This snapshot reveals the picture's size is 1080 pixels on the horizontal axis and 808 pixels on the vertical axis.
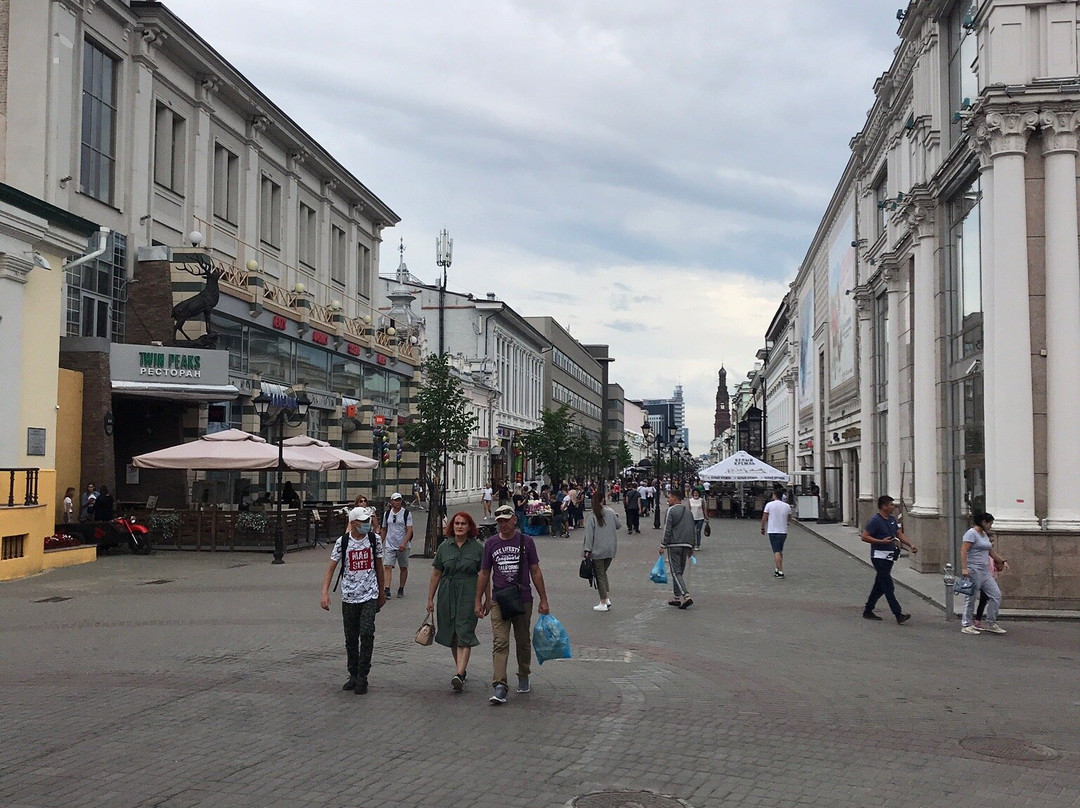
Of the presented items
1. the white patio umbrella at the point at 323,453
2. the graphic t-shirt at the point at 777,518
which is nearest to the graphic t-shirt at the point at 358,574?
the graphic t-shirt at the point at 777,518

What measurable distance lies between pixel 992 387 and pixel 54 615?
13.8 m

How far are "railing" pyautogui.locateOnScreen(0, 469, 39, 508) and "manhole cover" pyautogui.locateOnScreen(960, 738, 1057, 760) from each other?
16291mm

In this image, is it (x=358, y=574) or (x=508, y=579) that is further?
(x=358, y=574)

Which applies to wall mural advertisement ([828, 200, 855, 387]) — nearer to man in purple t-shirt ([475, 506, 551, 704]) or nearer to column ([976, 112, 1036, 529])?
column ([976, 112, 1036, 529])

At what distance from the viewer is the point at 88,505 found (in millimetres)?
22922

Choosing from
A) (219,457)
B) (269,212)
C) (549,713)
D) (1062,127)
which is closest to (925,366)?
(1062,127)

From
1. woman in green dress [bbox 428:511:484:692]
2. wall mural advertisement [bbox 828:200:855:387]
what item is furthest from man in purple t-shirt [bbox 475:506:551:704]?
wall mural advertisement [bbox 828:200:855:387]

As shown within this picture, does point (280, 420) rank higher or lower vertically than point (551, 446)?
lower

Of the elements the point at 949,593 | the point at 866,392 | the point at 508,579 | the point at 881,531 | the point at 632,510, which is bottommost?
the point at 949,593

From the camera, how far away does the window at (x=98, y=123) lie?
26891 mm

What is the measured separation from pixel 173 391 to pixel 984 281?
18.9 m

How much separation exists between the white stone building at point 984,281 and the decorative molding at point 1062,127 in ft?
0.05

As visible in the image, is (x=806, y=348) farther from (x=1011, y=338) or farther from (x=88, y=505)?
(x=88, y=505)

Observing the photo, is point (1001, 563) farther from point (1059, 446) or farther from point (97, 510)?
point (97, 510)
